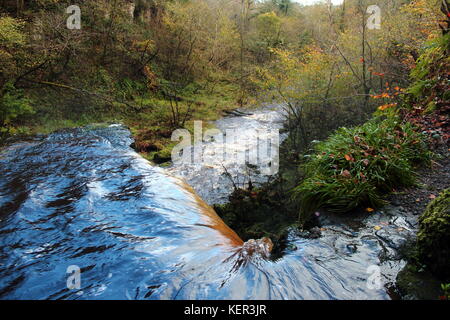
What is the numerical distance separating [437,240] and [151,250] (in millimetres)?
2457

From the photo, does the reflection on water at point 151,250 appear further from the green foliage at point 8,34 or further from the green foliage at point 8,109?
the green foliage at point 8,34

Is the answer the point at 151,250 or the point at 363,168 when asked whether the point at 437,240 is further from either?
the point at 151,250

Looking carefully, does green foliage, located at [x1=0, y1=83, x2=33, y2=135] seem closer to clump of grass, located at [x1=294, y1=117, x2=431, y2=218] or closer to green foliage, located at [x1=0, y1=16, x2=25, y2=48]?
green foliage, located at [x1=0, y1=16, x2=25, y2=48]

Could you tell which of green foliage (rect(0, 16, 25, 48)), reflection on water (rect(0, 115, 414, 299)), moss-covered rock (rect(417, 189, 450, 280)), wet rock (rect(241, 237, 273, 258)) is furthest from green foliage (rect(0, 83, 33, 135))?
moss-covered rock (rect(417, 189, 450, 280))

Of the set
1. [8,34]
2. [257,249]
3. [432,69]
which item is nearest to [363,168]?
[257,249]

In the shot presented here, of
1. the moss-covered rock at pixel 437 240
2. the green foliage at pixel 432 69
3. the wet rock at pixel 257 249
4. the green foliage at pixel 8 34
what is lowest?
the wet rock at pixel 257 249

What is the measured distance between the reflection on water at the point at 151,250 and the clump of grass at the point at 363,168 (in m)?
→ 0.31

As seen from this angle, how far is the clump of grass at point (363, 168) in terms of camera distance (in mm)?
3352

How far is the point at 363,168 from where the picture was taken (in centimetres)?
350

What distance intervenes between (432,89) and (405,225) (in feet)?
10.3

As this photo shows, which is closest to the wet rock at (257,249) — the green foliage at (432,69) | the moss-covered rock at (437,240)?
the moss-covered rock at (437,240)

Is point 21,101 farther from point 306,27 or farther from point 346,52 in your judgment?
point 306,27

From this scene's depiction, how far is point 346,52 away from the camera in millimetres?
8633

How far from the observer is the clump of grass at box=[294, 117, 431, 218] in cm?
335
